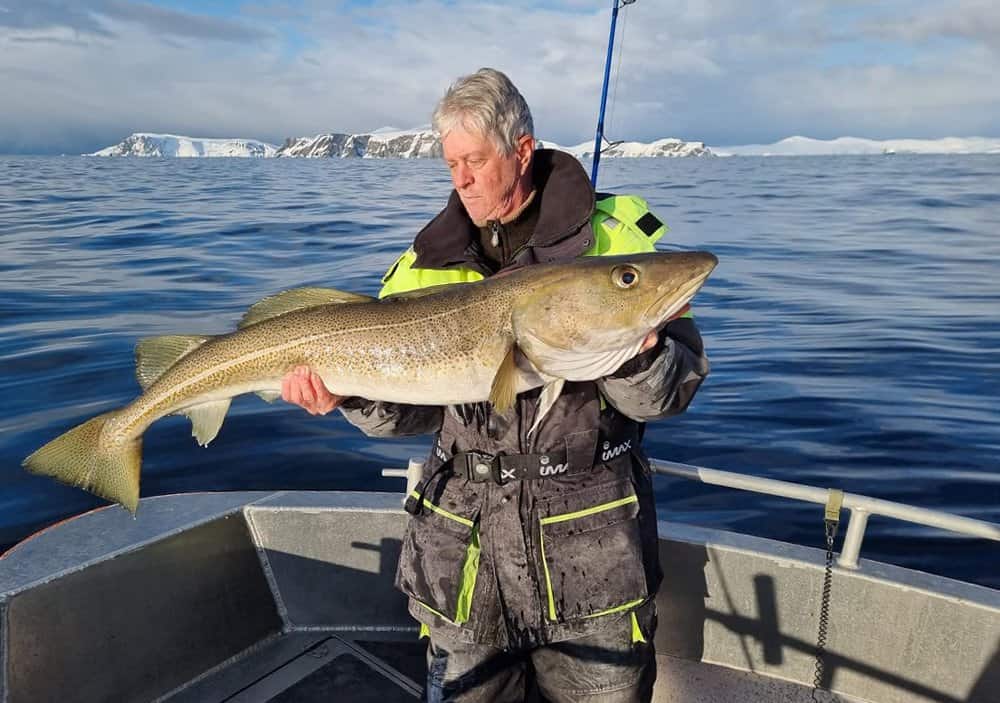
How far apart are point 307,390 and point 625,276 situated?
1.44 m

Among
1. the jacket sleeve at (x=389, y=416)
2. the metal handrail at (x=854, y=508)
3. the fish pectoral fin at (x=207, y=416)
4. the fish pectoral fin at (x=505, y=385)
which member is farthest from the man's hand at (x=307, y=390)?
the metal handrail at (x=854, y=508)

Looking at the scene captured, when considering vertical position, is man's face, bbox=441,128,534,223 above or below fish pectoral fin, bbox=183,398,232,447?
above

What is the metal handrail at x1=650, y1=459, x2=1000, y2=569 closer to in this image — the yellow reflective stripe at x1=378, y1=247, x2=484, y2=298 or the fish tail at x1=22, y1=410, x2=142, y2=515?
the yellow reflective stripe at x1=378, y1=247, x2=484, y2=298

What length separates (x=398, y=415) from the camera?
329 centimetres

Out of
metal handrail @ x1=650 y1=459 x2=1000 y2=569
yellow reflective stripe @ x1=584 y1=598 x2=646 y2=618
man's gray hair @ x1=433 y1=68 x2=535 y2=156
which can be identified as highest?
man's gray hair @ x1=433 y1=68 x2=535 y2=156

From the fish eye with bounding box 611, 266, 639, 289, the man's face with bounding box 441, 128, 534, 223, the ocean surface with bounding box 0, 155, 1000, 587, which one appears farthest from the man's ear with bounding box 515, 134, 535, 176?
the ocean surface with bounding box 0, 155, 1000, 587

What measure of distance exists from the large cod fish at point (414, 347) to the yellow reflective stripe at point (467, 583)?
0.62 metres

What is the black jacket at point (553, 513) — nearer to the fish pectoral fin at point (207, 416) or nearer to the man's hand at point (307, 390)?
the man's hand at point (307, 390)

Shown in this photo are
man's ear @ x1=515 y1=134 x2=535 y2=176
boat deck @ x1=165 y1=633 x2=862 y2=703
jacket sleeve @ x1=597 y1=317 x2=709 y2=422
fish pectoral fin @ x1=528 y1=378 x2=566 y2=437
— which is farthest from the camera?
boat deck @ x1=165 y1=633 x2=862 y2=703

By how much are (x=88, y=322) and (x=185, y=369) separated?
10148 mm

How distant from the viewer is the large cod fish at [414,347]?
2775 mm

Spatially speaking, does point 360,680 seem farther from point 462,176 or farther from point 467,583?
point 462,176

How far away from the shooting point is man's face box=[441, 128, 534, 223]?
2.99 meters

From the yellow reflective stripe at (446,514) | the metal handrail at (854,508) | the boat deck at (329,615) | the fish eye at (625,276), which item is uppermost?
the fish eye at (625,276)
